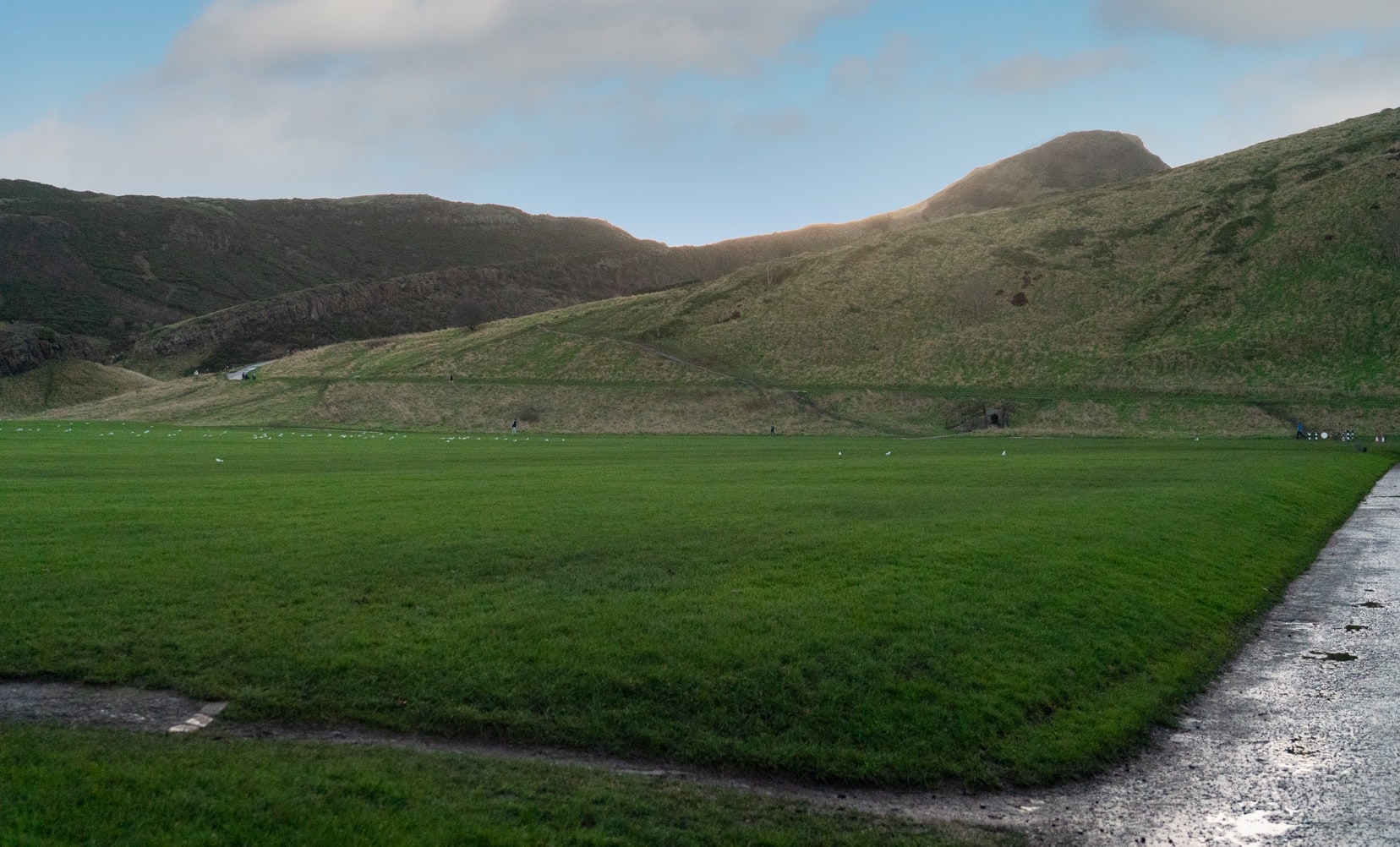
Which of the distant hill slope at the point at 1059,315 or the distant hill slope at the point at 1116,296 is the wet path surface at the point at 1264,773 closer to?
the distant hill slope at the point at 1059,315

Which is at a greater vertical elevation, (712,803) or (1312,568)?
(712,803)

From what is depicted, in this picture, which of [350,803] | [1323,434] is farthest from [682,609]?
[1323,434]

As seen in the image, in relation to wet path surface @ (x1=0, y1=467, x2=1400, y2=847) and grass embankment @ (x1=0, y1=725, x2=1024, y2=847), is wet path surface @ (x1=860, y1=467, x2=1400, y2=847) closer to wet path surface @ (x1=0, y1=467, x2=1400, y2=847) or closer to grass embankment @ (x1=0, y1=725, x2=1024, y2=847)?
wet path surface @ (x1=0, y1=467, x2=1400, y2=847)

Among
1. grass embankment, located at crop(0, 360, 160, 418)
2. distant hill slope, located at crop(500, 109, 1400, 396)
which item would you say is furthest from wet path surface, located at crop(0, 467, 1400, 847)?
grass embankment, located at crop(0, 360, 160, 418)

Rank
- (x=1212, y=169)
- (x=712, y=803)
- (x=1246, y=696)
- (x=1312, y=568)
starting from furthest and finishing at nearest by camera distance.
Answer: (x=1212, y=169), (x=1312, y=568), (x=1246, y=696), (x=712, y=803)

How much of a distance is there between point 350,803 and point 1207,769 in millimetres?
10778

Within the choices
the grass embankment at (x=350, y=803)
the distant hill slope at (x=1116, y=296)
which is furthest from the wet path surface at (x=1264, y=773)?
the distant hill slope at (x=1116, y=296)

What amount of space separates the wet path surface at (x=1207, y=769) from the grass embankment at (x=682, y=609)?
0.45 meters

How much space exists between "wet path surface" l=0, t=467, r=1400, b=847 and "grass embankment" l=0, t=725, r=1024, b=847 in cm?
64

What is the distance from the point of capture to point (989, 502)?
31.1m

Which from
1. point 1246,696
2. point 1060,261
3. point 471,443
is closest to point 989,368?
point 1060,261

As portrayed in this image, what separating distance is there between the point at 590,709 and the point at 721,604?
432cm

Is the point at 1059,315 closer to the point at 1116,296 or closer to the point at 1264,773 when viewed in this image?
the point at 1116,296

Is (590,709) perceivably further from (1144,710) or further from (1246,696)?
(1246,696)
